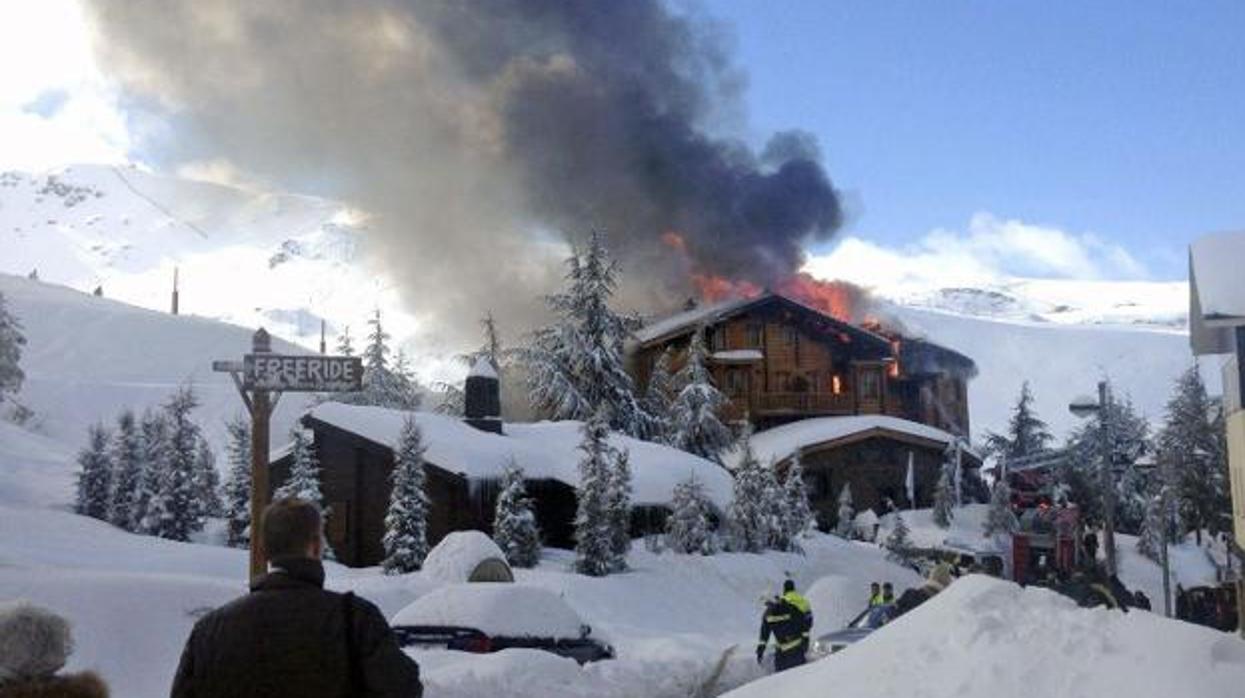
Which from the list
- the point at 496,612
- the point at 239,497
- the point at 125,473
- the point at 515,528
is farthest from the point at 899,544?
the point at 496,612

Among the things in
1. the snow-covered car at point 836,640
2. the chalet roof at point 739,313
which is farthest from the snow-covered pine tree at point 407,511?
the chalet roof at point 739,313

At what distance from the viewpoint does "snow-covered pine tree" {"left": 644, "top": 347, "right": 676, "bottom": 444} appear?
52.9 m

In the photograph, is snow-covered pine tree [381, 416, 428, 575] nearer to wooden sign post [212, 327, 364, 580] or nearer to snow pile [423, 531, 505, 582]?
snow pile [423, 531, 505, 582]

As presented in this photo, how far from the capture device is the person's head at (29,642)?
13.4 ft

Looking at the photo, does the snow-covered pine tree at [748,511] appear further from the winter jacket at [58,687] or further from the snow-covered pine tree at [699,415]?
the winter jacket at [58,687]

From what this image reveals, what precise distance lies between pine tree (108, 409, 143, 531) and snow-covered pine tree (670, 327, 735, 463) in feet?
60.6

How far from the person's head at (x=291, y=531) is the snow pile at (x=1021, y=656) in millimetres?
3415

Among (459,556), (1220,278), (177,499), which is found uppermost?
(1220,278)

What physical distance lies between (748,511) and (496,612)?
20.9 meters

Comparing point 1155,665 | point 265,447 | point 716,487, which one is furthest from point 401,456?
point 1155,665

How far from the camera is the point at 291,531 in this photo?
15.1ft

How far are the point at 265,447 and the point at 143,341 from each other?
11212 cm

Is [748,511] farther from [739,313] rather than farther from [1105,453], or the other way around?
[739,313]

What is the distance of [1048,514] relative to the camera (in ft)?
118
